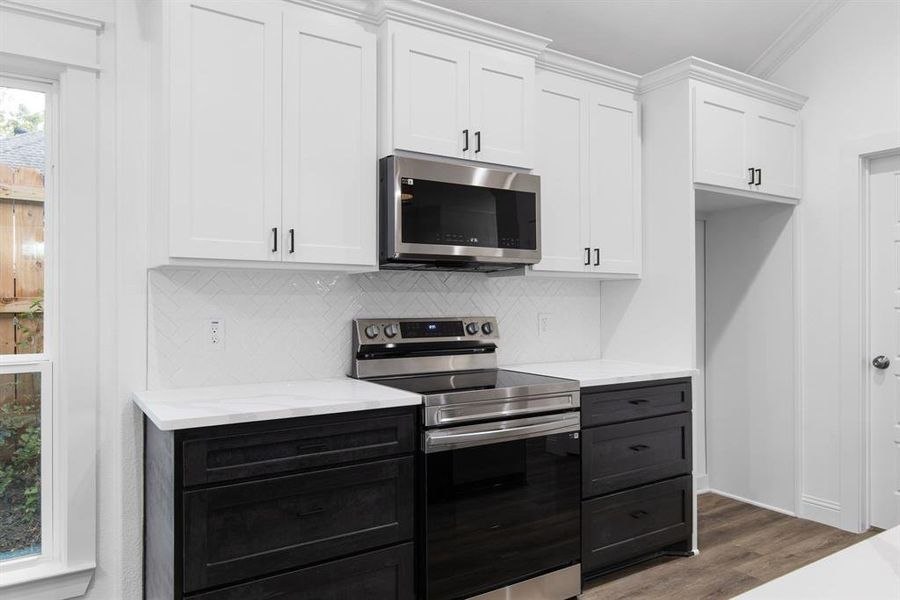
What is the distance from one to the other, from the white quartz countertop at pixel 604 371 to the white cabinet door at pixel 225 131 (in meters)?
1.41

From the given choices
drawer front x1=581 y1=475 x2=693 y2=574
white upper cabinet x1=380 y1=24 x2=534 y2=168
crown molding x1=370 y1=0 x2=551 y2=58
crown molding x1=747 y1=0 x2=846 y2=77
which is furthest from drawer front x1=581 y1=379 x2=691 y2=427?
crown molding x1=747 y1=0 x2=846 y2=77

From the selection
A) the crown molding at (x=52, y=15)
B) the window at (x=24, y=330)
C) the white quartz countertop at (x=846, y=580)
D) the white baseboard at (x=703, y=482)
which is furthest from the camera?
A: the white baseboard at (x=703, y=482)

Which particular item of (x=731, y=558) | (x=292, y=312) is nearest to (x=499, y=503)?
(x=292, y=312)

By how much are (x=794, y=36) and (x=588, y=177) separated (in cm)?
167

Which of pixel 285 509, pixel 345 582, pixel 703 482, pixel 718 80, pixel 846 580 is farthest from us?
pixel 703 482

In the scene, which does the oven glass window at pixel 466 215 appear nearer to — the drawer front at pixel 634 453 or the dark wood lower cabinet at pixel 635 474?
the dark wood lower cabinet at pixel 635 474

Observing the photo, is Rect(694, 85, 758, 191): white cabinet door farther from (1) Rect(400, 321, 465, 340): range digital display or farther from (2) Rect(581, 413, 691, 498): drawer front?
(1) Rect(400, 321, 465, 340): range digital display

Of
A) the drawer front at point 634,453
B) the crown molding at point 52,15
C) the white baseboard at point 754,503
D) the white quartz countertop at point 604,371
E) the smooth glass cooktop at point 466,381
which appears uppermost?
the crown molding at point 52,15

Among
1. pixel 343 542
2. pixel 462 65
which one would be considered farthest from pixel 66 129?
pixel 343 542

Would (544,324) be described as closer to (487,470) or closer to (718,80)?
(487,470)

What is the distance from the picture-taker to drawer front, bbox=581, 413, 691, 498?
2.77m

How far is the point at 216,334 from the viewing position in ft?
8.22

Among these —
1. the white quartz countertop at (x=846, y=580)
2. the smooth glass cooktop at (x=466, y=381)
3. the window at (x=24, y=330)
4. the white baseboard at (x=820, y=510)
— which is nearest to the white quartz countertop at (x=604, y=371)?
the smooth glass cooktop at (x=466, y=381)

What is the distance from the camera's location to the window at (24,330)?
2.27 metres
